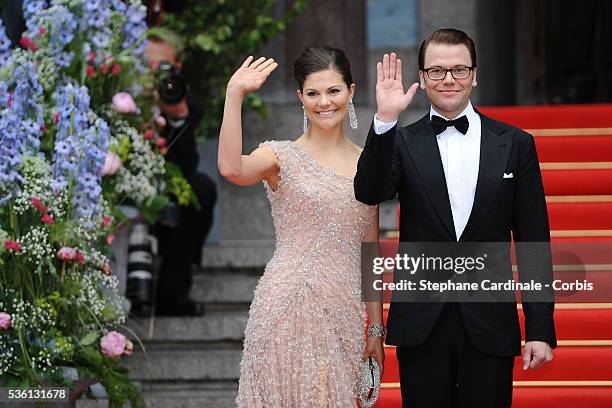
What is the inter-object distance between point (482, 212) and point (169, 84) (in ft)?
8.92

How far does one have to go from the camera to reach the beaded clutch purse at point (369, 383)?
12.2 feet

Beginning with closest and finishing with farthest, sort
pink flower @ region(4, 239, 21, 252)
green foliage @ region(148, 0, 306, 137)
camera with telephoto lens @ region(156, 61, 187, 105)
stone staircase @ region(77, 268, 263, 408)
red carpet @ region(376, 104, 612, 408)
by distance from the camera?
pink flower @ region(4, 239, 21, 252), red carpet @ region(376, 104, 612, 408), camera with telephoto lens @ region(156, 61, 187, 105), stone staircase @ region(77, 268, 263, 408), green foliage @ region(148, 0, 306, 137)

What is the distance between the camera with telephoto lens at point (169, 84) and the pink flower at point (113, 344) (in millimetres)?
1381

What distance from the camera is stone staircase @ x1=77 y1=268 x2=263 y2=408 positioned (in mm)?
5848

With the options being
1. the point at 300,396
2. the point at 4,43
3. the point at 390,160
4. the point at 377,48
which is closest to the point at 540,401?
the point at 300,396

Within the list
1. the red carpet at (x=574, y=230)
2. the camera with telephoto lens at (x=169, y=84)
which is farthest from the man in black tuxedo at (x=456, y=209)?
the camera with telephoto lens at (x=169, y=84)

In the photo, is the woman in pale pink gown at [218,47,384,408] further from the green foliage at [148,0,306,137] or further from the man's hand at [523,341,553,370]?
the green foliage at [148,0,306,137]

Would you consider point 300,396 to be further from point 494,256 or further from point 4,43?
point 4,43

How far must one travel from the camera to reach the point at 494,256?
11.4 ft

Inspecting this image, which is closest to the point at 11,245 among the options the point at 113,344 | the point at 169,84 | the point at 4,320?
the point at 4,320

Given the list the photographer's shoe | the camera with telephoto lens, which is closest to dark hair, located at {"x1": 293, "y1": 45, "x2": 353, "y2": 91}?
the camera with telephoto lens

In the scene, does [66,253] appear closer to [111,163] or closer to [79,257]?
[79,257]

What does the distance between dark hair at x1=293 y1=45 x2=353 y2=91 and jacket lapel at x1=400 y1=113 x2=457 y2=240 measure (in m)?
0.34

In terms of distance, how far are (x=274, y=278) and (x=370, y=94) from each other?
4944mm
